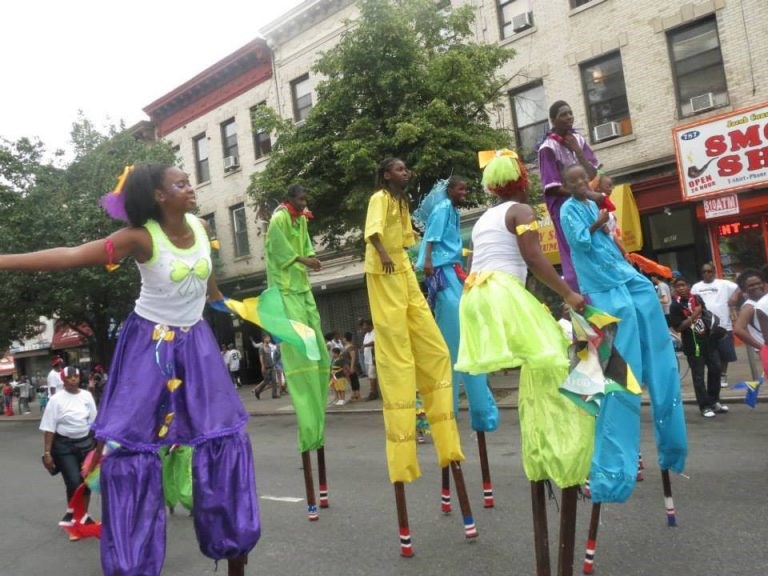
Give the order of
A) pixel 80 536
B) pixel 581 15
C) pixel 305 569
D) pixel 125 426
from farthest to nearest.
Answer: pixel 581 15 < pixel 80 536 < pixel 305 569 < pixel 125 426

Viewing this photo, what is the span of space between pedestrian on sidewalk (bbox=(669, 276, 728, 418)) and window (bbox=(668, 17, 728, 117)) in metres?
7.78

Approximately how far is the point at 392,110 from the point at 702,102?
6.92 metres

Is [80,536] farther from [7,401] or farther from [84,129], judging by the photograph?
[7,401]

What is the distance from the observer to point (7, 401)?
28531 mm

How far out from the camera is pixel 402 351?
4086mm

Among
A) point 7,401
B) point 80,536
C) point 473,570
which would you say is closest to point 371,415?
point 80,536

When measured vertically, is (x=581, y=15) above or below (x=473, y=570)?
above

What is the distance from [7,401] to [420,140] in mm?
24748

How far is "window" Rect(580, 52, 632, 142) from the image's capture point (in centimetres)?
1562

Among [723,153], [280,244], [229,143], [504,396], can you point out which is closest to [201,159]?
[229,143]

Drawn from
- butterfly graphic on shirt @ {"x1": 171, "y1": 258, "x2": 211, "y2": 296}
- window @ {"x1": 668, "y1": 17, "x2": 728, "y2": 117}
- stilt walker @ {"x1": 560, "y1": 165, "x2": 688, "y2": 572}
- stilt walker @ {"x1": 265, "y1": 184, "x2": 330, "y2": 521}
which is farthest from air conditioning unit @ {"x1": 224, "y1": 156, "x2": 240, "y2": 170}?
butterfly graphic on shirt @ {"x1": 171, "y1": 258, "x2": 211, "y2": 296}

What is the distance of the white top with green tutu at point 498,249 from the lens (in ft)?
10.9

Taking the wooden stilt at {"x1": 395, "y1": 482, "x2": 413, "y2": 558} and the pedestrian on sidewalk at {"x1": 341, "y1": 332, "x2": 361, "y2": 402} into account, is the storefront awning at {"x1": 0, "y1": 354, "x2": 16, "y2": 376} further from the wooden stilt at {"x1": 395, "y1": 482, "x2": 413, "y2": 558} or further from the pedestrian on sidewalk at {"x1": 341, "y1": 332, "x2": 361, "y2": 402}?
the wooden stilt at {"x1": 395, "y1": 482, "x2": 413, "y2": 558}

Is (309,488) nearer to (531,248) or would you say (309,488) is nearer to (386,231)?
(386,231)
